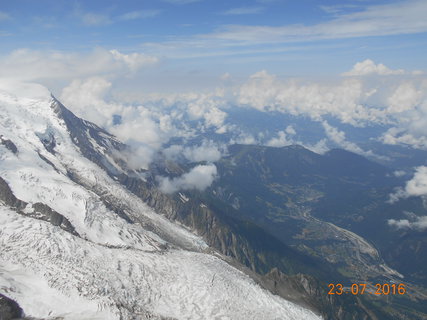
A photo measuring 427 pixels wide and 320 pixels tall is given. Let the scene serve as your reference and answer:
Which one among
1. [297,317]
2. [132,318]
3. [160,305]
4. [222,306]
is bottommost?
A: [297,317]

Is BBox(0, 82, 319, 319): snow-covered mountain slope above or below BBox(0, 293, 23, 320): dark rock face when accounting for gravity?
below

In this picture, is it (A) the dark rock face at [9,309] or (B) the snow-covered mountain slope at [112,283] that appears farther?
(B) the snow-covered mountain slope at [112,283]

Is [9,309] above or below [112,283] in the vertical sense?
above

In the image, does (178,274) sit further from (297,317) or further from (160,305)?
(297,317)

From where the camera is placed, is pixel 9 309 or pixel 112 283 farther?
pixel 112 283

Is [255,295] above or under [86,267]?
under

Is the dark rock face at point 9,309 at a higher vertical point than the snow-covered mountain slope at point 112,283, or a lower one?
higher

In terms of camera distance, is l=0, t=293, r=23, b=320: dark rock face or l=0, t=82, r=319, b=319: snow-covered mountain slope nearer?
l=0, t=293, r=23, b=320: dark rock face

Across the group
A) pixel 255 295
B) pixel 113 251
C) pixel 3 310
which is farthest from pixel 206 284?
pixel 3 310
